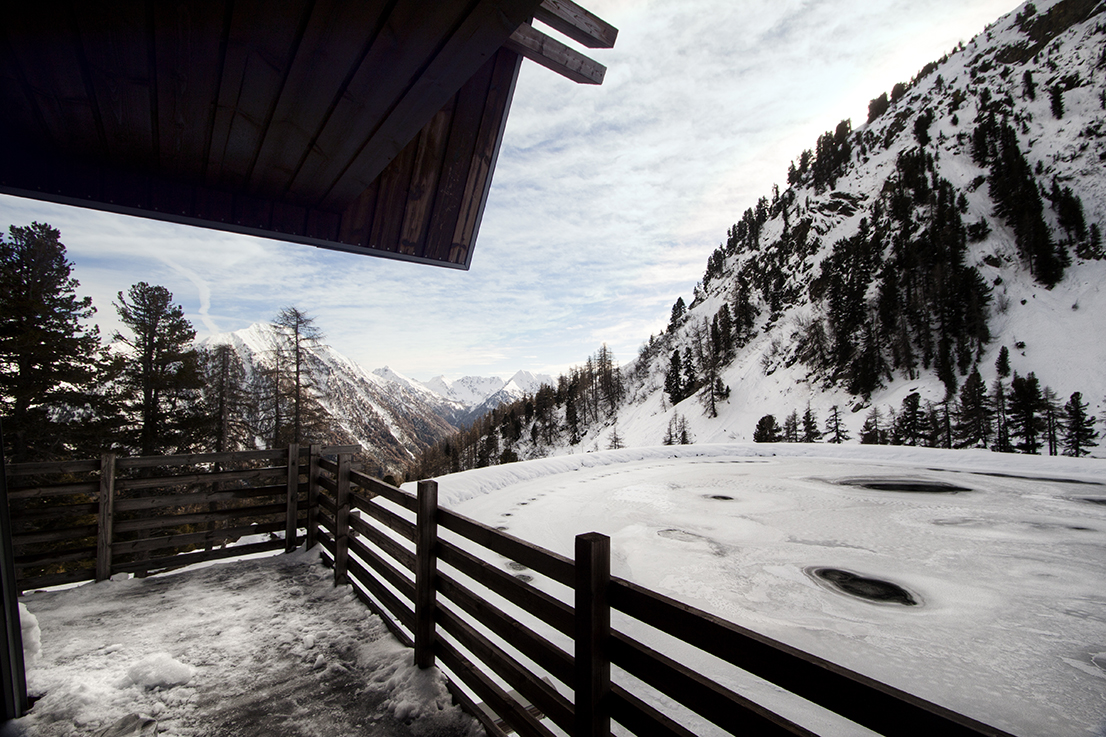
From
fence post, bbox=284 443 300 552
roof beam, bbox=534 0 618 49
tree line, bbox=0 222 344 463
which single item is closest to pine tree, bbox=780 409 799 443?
tree line, bbox=0 222 344 463

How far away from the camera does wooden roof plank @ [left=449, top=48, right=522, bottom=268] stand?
2921mm

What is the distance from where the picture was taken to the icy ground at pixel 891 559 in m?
3.60

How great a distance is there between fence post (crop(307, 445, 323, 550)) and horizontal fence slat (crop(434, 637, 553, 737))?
3622mm

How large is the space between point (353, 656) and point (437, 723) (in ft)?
3.80

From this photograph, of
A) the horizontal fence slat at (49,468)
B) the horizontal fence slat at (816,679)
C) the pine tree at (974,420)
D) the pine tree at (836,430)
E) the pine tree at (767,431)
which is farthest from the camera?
the pine tree at (767,431)

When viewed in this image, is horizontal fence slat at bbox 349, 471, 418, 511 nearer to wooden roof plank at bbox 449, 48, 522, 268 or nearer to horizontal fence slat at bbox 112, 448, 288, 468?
horizontal fence slat at bbox 112, 448, 288, 468

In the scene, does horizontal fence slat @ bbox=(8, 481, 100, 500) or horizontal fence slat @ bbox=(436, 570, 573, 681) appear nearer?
horizontal fence slat @ bbox=(436, 570, 573, 681)

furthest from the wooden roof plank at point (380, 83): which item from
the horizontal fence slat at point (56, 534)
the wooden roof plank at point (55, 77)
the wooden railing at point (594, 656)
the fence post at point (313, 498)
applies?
the horizontal fence slat at point (56, 534)

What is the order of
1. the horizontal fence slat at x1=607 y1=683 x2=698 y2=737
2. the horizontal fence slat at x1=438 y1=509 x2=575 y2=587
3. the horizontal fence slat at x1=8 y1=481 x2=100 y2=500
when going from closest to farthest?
the horizontal fence slat at x1=607 y1=683 x2=698 y2=737
the horizontal fence slat at x1=438 y1=509 x2=575 y2=587
the horizontal fence slat at x1=8 y1=481 x2=100 y2=500

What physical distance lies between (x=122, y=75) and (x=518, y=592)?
3175mm

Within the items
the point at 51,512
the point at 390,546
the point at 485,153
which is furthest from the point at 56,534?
the point at 485,153

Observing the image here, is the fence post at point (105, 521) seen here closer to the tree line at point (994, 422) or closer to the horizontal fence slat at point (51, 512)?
the horizontal fence slat at point (51, 512)

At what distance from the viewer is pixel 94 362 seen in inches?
602

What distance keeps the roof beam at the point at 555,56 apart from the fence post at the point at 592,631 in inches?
110
